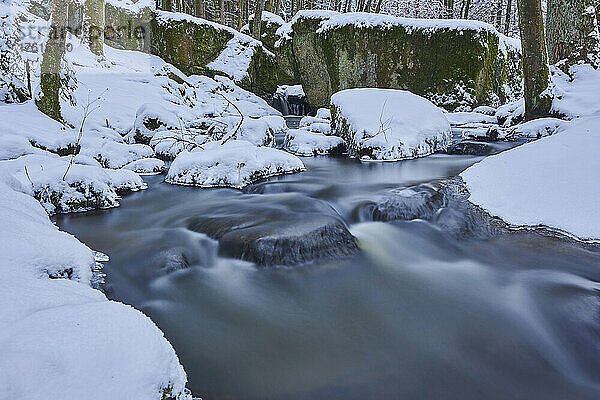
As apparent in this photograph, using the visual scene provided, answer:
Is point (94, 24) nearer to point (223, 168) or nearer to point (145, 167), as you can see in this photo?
point (145, 167)

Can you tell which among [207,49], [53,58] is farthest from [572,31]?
[207,49]

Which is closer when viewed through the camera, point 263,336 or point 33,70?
point 263,336

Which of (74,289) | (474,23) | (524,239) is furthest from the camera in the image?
(474,23)

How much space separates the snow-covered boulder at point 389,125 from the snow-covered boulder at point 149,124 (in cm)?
326

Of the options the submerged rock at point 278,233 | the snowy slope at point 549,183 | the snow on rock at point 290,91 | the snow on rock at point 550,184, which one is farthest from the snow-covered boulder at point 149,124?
the snow on rock at point 290,91

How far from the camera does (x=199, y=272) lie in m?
2.82

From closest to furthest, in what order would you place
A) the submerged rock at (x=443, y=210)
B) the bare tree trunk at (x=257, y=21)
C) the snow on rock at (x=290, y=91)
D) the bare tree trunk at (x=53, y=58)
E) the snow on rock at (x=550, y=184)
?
the snow on rock at (x=550, y=184) → the submerged rock at (x=443, y=210) → the bare tree trunk at (x=53, y=58) → the snow on rock at (x=290, y=91) → the bare tree trunk at (x=257, y=21)

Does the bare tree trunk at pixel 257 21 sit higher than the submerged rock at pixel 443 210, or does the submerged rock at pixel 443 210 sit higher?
the bare tree trunk at pixel 257 21

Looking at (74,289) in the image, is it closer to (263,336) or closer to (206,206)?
(263,336)

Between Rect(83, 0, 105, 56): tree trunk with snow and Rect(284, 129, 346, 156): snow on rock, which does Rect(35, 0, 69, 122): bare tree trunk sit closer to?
Rect(284, 129, 346, 156): snow on rock

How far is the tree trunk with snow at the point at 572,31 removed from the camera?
19.5ft

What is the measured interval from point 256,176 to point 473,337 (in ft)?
11.6

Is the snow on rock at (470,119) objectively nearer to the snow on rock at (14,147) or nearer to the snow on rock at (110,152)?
the snow on rock at (110,152)

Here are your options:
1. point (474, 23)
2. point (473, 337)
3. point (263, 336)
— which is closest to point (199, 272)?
point (263, 336)
